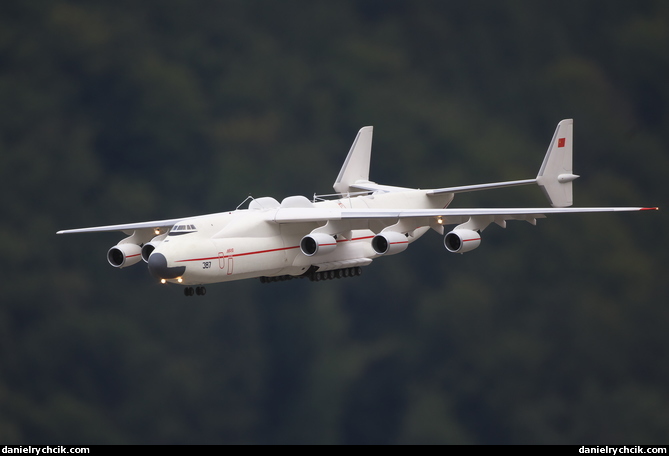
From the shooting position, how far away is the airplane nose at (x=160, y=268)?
2450 cm

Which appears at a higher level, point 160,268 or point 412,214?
point 412,214

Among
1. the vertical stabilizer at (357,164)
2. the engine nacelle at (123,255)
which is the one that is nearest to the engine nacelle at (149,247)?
the engine nacelle at (123,255)

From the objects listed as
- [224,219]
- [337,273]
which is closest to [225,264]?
[224,219]

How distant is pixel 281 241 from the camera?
26.6 metres

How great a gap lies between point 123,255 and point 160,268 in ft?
11.0

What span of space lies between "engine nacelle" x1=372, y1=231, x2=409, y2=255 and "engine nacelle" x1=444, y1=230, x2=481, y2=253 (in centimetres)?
107

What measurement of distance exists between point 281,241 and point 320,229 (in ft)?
3.02

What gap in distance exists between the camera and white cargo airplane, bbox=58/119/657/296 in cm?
2527

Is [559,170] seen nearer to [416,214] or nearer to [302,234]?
[416,214]

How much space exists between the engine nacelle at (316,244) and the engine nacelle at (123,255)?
4.18 metres

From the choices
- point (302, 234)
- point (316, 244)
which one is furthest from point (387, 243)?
point (302, 234)

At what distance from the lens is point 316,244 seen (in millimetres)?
26141

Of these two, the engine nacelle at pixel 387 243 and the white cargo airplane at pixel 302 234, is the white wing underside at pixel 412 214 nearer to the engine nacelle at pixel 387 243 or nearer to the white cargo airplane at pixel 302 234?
the white cargo airplane at pixel 302 234

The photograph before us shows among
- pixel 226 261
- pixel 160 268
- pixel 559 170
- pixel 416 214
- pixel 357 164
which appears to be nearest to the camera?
pixel 160 268
